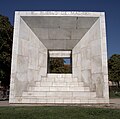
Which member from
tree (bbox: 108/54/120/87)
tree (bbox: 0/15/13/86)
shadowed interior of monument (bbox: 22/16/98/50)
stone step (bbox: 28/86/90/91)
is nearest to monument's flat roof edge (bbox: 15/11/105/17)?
shadowed interior of monument (bbox: 22/16/98/50)

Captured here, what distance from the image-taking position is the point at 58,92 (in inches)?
356

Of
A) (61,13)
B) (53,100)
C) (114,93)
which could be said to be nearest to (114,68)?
(114,93)

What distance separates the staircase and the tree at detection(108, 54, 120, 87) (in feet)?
89.1

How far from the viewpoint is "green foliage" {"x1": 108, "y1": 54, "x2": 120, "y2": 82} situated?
1428 inches

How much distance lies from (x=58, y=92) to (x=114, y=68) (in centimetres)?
3069

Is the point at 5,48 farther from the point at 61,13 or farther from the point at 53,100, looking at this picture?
the point at 53,100

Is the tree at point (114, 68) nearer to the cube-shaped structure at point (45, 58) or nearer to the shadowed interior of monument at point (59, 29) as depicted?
the shadowed interior of monument at point (59, 29)

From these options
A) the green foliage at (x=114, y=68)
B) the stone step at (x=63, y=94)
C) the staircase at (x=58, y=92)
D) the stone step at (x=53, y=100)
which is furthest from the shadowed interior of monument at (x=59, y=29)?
the green foliage at (x=114, y=68)

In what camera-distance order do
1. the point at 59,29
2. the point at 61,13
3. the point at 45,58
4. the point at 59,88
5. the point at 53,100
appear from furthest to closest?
the point at 45,58
the point at 59,29
the point at 61,13
the point at 59,88
the point at 53,100

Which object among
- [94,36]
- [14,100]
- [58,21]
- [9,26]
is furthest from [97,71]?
[9,26]

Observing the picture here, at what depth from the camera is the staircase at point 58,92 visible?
8.41 m

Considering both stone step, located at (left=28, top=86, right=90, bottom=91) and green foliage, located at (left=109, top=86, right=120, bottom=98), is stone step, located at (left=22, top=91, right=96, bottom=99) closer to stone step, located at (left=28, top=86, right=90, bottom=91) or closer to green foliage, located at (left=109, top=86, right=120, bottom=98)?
stone step, located at (left=28, top=86, right=90, bottom=91)

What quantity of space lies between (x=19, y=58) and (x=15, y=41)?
90 cm

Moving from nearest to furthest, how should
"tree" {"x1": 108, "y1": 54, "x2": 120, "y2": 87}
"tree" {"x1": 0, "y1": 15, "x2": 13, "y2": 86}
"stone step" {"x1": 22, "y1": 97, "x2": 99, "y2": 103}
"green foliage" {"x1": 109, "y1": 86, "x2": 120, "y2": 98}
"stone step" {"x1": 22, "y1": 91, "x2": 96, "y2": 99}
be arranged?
"stone step" {"x1": 22, "y1": 97, "x2": 99, "y2": 103} < "stone step" {"x1": 22, "y1": 91, "x2": 96, "y2": 99} < "tree" {"x1": 0, "y1": 15, "x2": 13, "y2": 86} < "green foliage" {"x1": 109, "y1": 86, "x2": 120, "y2": 98} < "tree" {"x1": 108, "y1": 54, "x2": 120, "y2": 87}
